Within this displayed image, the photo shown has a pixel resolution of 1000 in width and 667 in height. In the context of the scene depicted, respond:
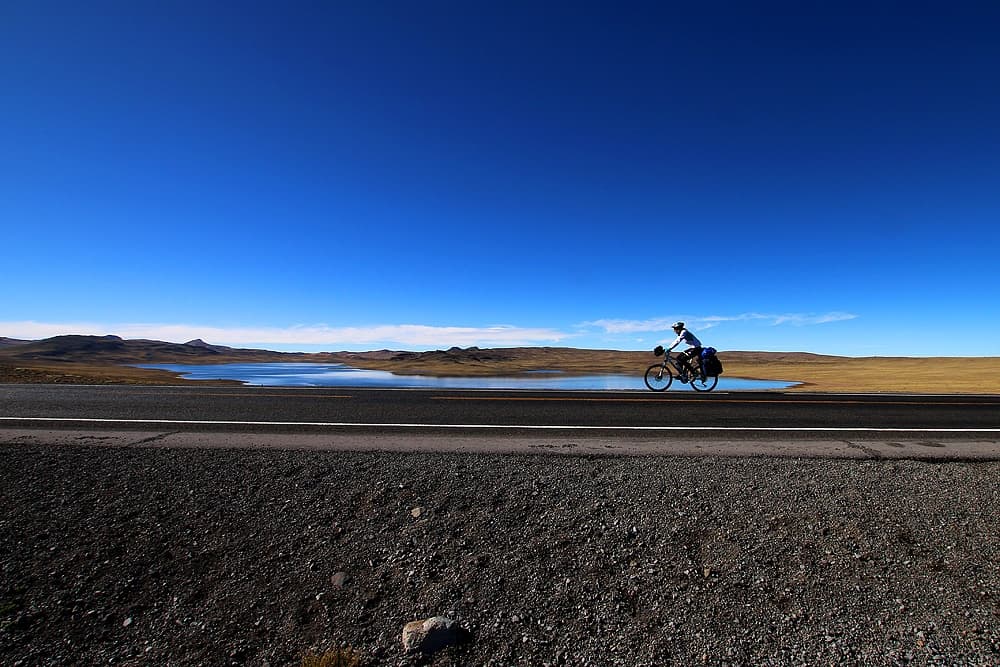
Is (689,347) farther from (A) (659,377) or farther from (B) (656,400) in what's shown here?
(B) (656,400)

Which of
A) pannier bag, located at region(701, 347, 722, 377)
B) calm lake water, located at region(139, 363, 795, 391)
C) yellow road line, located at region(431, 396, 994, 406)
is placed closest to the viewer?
yellow road line, located at region(431, 396, 994, 406)

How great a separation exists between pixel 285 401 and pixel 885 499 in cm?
1217

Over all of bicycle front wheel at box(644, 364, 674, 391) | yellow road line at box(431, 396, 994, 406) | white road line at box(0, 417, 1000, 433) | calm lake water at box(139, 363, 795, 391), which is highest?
bicycle front wheel at box(644, 364, 674, 391)

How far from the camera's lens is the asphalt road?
22.8 feet

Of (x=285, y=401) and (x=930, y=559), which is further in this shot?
(x=285, y=401)

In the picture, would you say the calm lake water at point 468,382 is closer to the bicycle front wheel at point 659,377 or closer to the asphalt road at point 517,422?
the bicycle front wheel at point 659,377

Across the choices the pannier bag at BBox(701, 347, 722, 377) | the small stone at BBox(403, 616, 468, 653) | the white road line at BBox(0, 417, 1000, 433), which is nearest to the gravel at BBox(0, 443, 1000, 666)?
the small stone at BBox(403, 616, 468, 653)

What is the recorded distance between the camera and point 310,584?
10.8ft

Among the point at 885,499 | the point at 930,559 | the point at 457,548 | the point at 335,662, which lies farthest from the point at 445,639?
the point at 885,499

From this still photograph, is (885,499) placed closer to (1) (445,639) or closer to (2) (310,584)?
(1) (445,639)

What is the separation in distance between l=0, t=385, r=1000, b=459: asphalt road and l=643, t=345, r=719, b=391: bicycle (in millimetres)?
3274

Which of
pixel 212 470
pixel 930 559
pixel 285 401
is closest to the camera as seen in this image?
pixel 930 559

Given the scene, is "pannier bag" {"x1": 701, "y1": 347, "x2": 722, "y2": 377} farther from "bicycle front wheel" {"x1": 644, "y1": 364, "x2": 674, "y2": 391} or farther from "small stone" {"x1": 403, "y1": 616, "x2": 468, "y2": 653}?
"small stone" {"x1": 403, "y1": 616, "x2": 468, "y2": 653}

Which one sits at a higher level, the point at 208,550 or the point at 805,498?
the point at 805,498
